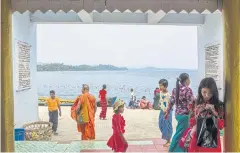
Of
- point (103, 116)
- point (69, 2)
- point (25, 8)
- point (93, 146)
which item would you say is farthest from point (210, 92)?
point (103, 116)

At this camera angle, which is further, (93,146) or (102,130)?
(102,130)

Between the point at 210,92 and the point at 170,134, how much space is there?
220 cm

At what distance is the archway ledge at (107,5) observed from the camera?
3.28 metres

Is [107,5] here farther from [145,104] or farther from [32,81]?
[145,104]

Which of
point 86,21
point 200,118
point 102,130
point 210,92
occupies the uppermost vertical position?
point 86,21

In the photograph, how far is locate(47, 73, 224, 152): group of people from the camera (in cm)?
341

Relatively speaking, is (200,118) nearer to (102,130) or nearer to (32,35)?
(102,130)

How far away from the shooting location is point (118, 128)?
4289mm

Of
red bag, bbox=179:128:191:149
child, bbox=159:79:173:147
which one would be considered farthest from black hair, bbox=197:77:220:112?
child, bbox=159:79:173:147

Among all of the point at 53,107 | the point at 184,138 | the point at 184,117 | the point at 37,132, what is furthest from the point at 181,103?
the point at 53,107

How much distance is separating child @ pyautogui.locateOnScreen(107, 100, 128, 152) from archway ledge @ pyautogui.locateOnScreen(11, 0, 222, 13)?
147cm

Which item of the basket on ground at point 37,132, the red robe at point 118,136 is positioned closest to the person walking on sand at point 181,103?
→ the red robe at point 118,136

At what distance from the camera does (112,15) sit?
803 cm

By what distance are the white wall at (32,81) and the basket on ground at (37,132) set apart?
0.81ft
